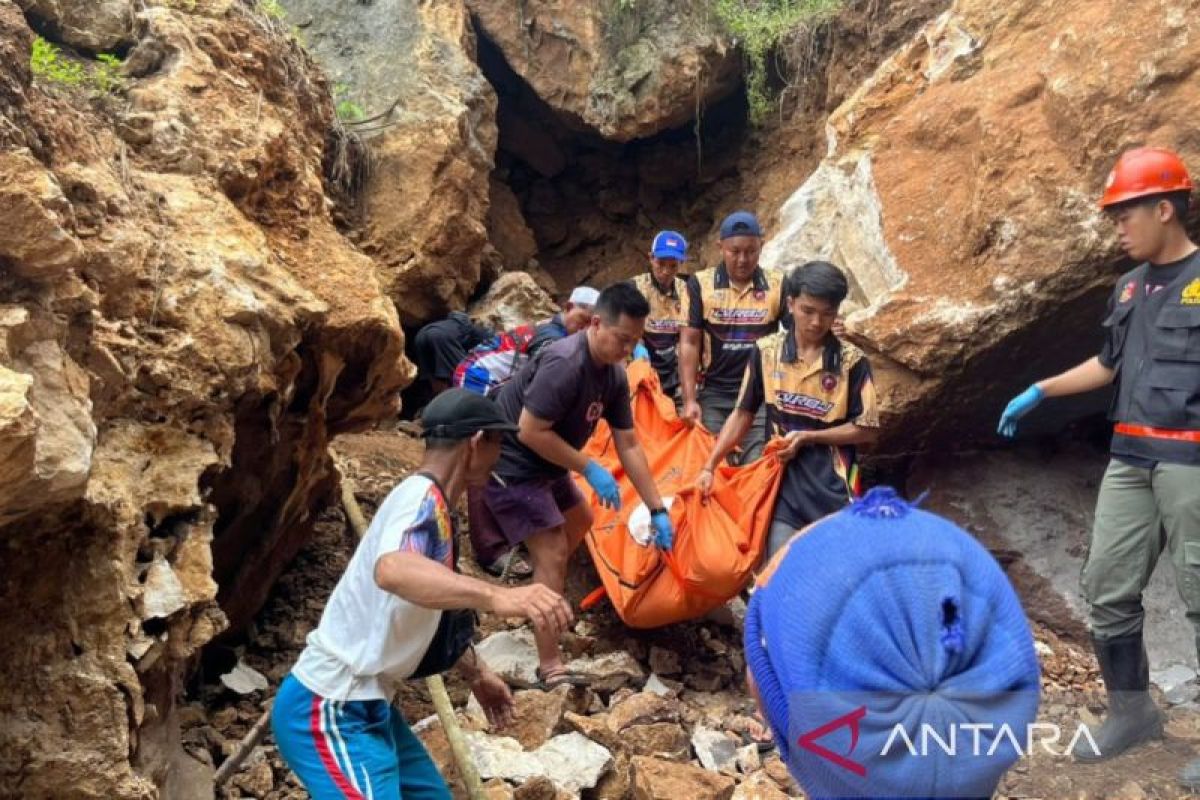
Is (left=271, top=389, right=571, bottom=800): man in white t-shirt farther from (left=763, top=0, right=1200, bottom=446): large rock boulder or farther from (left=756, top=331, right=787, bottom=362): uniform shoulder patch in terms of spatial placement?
(left=763, top=0, right=1200, bottom=446): large rock boulder

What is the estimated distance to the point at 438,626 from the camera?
2391 mm

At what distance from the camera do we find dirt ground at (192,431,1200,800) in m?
3.24

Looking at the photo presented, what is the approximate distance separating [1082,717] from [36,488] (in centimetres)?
374

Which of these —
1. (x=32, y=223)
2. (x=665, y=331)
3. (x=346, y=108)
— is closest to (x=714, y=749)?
(x=665, y=331)

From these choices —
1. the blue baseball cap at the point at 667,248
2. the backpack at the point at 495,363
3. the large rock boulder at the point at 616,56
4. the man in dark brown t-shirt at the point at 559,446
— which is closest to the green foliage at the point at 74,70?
the man in dark brown t-shirt at the point at 559,446

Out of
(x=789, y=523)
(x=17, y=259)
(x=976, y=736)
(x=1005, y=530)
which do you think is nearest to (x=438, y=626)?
(x=17, y=259)

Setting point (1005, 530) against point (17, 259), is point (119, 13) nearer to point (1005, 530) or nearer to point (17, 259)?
point (17, 259)

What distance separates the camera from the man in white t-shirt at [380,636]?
2211 millimetres

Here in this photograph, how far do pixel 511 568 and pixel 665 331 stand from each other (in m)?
1.58

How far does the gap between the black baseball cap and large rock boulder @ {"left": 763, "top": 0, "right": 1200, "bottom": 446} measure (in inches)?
121

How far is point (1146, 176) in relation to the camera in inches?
126

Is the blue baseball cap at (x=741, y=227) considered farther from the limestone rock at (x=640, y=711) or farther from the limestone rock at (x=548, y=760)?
the limestone rock at (x=548, y=760)

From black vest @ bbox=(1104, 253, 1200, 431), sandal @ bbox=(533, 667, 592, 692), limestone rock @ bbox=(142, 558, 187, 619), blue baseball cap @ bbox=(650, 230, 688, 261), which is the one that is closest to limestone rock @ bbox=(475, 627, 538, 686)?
sandal @ bbox=(533, 667, 592, 692)

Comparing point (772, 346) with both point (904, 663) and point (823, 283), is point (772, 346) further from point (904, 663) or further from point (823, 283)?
point (904, 663)
